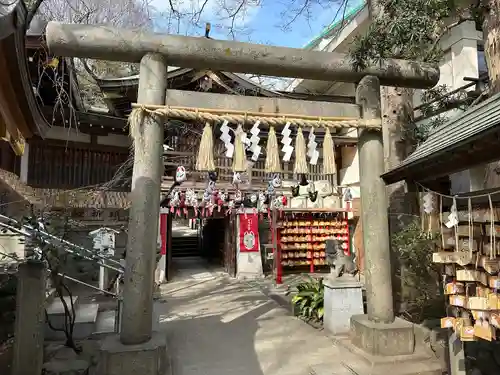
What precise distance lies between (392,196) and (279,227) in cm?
665

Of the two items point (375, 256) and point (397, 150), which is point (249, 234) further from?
point (375, 256)

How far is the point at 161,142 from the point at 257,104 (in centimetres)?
155

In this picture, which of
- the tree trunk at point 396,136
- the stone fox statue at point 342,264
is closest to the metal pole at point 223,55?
the tree trunk at point 396,136

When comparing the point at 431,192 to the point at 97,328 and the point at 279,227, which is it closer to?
the point at 97,328

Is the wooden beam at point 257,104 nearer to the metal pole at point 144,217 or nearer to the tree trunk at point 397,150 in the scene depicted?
the metal pole at point 144,217

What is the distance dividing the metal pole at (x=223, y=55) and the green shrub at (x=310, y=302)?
4.42 m

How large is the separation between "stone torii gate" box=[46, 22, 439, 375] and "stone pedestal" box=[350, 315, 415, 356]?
1cm

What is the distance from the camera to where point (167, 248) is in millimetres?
13258

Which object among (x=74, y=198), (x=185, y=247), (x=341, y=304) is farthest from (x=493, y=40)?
(x=185, y=247)

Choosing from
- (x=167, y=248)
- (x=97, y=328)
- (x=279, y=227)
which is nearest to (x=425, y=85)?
(x=97, y=328)

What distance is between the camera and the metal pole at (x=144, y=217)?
432cm

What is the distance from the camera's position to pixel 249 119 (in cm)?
498

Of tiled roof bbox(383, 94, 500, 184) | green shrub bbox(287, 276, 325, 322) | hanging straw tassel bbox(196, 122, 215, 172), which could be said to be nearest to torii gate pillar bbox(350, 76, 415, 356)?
tiled roof bbox(383, 94, 500, 184)

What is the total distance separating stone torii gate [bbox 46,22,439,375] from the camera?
4328 millimetres
